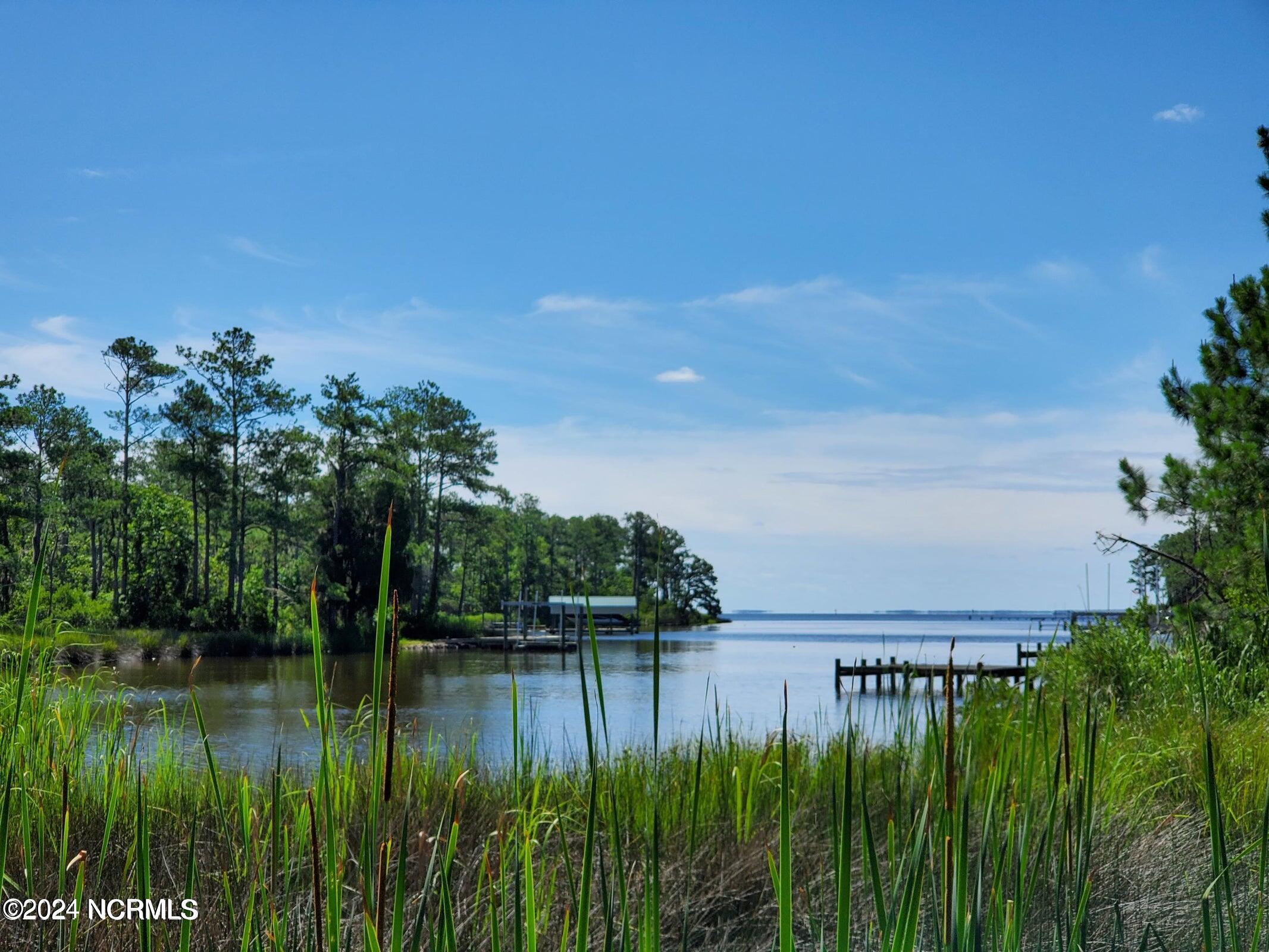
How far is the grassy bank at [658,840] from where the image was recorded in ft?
4.42

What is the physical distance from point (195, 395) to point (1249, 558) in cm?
3717

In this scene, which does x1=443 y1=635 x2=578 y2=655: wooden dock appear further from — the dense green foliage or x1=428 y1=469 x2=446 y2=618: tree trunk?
the dense green foliage

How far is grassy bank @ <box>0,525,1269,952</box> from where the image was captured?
135cm

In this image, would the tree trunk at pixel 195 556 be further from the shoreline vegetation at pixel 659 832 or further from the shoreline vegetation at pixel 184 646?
the shoreline vegetation at pixel 659 832

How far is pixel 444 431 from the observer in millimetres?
50375

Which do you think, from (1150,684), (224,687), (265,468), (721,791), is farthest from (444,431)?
(721,791)

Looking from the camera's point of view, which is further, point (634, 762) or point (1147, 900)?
point (634, 762)

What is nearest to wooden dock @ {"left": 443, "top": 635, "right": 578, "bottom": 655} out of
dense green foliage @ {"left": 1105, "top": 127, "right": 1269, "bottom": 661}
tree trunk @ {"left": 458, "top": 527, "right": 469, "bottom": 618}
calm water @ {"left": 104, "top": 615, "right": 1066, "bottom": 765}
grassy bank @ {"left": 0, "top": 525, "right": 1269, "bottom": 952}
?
calm water @ {"left": 104, "top": 615, "right": 1066, "bottom": 765}

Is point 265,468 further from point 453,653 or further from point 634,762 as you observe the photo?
point 634,762

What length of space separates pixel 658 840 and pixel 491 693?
88.3 feet

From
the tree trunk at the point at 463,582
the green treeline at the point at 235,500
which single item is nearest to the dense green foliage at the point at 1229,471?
the green treeline at the point at 235,500

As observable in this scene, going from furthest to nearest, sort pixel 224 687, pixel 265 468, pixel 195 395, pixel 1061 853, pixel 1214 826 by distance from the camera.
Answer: pixel 265 468, pixel 195 395, pixel 224 687, pixel 1061 853, pixel 1214 826

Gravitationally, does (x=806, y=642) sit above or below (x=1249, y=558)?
below

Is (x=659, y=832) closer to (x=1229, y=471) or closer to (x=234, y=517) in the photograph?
(x=1229, y=471)
